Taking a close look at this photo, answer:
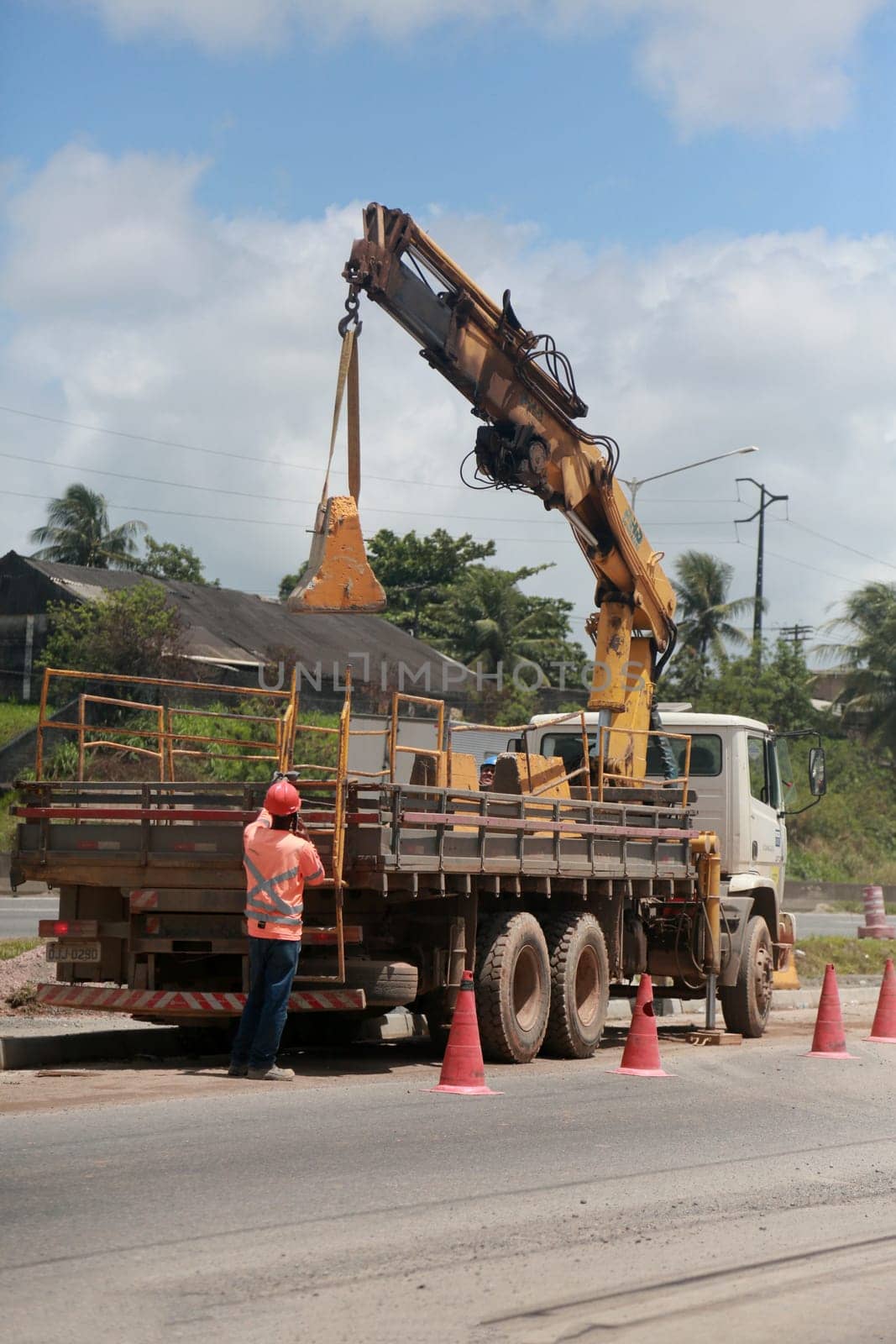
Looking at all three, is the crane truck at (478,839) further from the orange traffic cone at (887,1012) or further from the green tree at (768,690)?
the green tree at (768,690)

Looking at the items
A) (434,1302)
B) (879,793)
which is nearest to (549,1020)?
(434,1302)

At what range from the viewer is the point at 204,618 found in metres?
51.8

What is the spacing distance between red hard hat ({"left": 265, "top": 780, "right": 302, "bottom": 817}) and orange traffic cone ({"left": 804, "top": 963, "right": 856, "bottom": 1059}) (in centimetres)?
525

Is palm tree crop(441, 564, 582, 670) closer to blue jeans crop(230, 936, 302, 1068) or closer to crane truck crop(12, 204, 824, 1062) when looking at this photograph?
crane truck crop(12, 204, 824, 1062)

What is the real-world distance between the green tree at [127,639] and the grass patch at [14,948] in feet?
86.9

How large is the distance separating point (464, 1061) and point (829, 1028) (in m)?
4.39

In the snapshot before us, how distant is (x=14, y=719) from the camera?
153 feet

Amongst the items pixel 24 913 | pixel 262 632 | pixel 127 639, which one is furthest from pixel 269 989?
pixel 262 632

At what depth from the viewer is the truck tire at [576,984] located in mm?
12656

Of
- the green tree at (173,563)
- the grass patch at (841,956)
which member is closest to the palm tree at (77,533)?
the green tree at (173,563)

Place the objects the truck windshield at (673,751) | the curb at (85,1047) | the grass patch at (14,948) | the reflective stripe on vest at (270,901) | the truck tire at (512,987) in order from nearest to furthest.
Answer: the reflective stripe on vest at (270,901), the curb at (85,1047), the truck tire at (512,987), the grass patch at (14,948), the truck windshield at (673,751)

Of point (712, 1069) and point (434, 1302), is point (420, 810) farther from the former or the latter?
point (434, 1302)

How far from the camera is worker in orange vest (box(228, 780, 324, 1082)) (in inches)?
411

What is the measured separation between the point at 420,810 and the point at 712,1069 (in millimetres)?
3323
